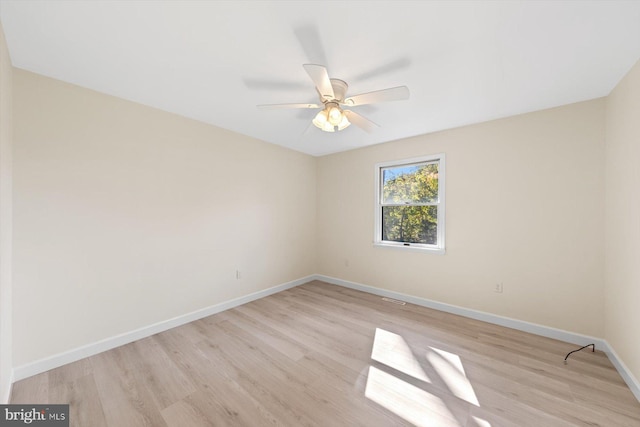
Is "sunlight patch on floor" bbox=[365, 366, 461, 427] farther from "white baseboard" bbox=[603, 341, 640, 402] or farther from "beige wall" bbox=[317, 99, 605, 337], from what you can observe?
"beige wall" bbox=[317, 99, 605, 337]

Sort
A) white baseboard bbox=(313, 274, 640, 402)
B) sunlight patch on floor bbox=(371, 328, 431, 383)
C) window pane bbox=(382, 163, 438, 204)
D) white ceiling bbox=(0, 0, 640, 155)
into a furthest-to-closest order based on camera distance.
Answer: window pane bbox=(382, 163, 438, 204) → sunlight patch on floor bbox=(371, 328, 431, 383) → white baseboard bbox=(313, 274, 640, 402) → white ceiling bbox=(0, 0, 640, 155)

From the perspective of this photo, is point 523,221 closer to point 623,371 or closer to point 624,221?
point 624,221

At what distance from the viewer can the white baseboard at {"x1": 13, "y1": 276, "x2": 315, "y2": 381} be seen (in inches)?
73.8

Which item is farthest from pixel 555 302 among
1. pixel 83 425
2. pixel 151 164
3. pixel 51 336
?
pixel 51 336

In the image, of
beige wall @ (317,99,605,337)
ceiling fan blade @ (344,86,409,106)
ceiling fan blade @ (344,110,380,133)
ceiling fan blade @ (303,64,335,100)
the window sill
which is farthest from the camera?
the window sill

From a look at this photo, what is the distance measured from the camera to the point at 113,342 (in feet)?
7.45

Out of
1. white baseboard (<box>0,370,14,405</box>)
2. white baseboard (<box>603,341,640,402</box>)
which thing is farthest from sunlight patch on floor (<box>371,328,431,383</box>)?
white baseboard (<box>0,370,14,405</box>)

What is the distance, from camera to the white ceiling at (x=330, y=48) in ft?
4.35

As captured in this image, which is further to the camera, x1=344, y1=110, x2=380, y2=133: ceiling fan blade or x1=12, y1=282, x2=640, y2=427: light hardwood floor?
x1=344, y1=110, x2=380, y2=133: ceiling fan blade

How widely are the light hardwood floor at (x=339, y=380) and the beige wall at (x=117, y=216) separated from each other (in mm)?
430

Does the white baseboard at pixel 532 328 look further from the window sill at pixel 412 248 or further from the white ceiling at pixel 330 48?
the white ceiling at pixel 330 48

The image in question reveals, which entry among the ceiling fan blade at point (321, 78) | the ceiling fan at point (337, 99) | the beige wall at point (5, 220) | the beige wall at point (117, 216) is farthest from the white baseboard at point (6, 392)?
the ceiling fan blade at point (321, 78)

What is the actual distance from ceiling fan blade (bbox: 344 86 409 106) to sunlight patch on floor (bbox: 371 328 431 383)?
2.22m

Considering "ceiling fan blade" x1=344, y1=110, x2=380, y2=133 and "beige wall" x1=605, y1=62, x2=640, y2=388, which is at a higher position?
"ceiling fan blade" x1=344, y1=110, x2=380, y2=133
